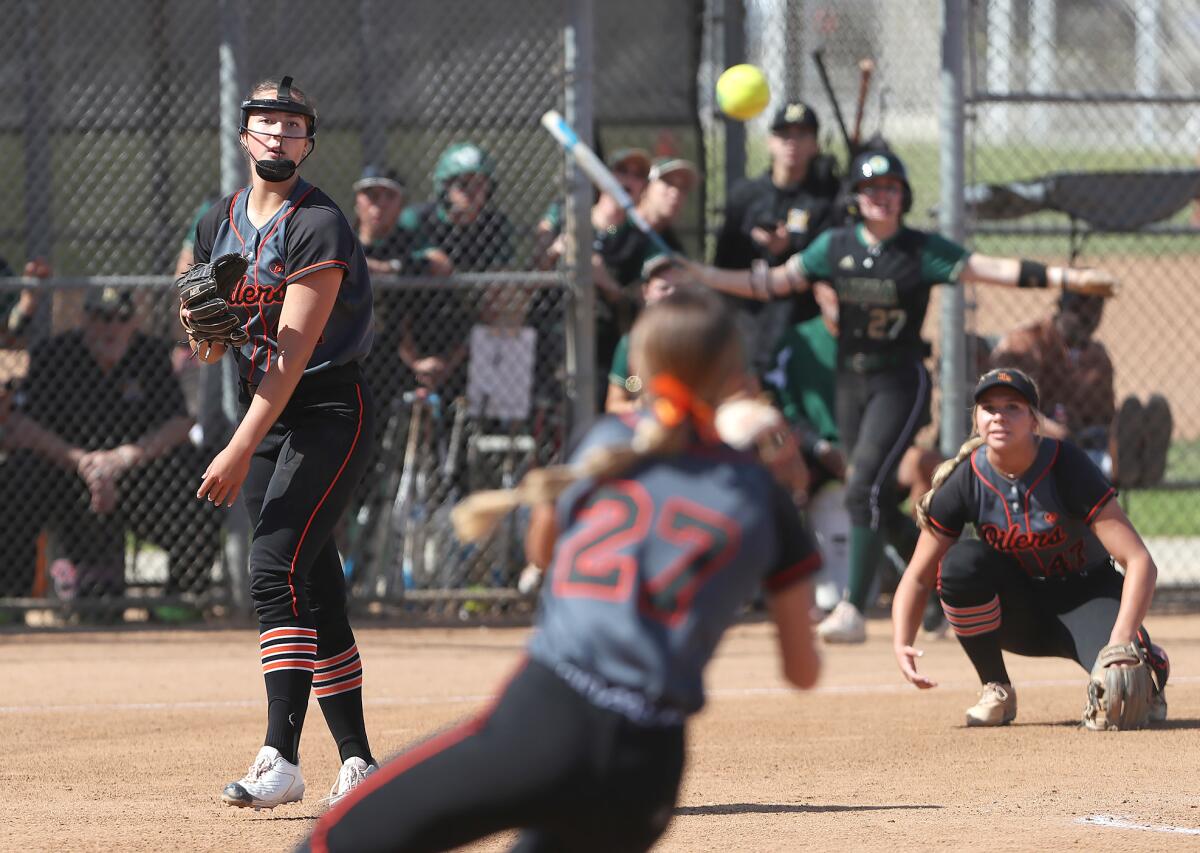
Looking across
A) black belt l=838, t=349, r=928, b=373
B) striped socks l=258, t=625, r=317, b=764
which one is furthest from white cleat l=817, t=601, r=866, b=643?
striped socks l=258, t=625, r=317, b=764

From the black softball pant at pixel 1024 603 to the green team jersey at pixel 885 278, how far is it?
2290 millimetres

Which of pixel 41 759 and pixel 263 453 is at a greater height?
pixel 263 453

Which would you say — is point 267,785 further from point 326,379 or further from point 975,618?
point 975,618

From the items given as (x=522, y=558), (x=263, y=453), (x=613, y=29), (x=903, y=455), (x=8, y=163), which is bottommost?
(x=522, y=558)

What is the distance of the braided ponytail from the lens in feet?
8.85

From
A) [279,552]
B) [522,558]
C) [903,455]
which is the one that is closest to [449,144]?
[522,558]

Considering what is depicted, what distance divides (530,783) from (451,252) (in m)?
6.60

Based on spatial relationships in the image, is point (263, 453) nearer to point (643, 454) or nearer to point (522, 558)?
point (643, 454)

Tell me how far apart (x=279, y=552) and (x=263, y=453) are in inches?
12.3

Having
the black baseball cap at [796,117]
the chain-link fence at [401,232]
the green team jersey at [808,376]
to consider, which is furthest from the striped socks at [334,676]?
the black baseball cap at [796,117]

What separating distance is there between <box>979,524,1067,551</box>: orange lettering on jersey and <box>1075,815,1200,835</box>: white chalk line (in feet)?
4.89

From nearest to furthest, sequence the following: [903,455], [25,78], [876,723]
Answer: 1. [876,723]
2. [903,455]
3. [25,78]

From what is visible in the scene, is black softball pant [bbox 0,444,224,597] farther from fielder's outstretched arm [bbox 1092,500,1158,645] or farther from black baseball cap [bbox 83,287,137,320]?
fielder's outstretched arm [bbox 1092,500,1158,645]

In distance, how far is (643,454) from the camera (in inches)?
106
